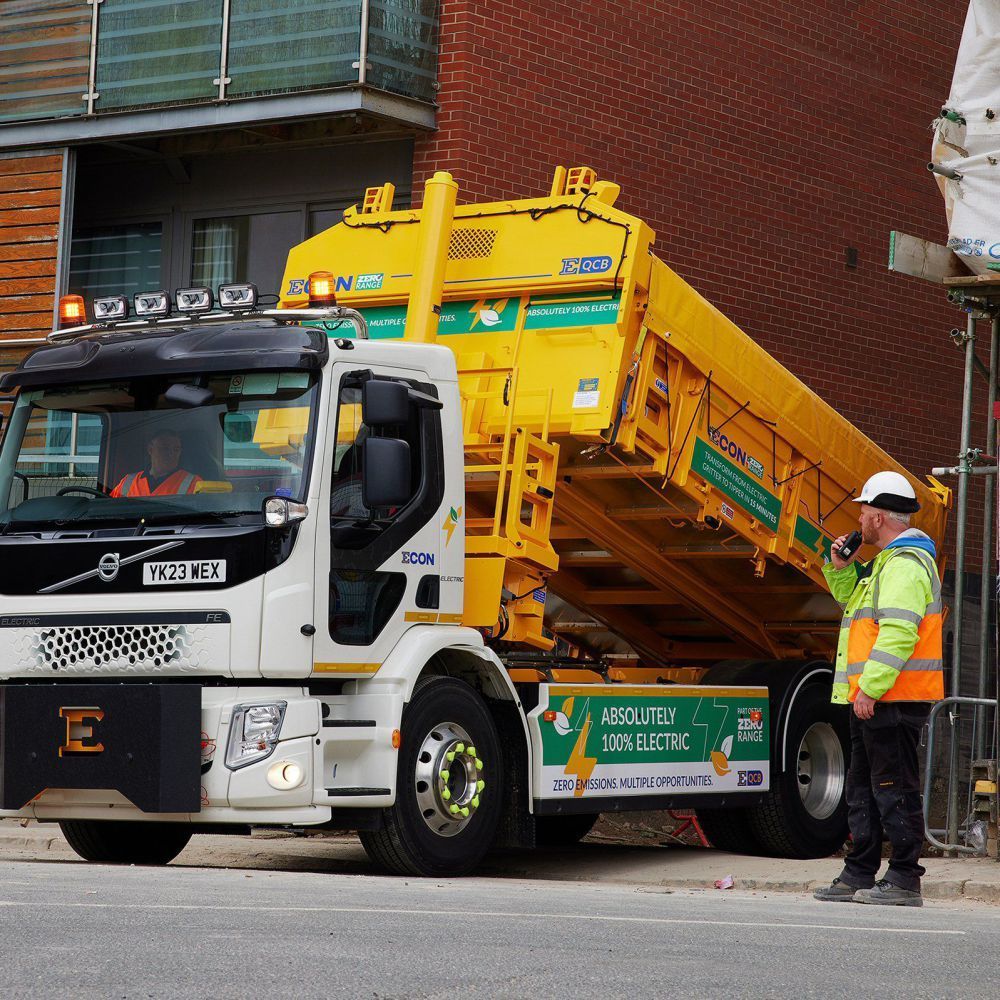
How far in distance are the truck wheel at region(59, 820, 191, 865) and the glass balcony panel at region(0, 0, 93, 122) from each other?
7.49 metres

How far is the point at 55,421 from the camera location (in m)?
9.80

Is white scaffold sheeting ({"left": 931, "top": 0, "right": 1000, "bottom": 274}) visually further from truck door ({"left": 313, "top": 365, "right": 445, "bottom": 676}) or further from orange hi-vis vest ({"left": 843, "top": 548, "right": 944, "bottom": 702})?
truck door ({"left": 313, "top": 365, "right": 445, "bottom": 676})

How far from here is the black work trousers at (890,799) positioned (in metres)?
9.09

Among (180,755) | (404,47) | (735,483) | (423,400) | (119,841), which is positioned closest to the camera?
(180,755)

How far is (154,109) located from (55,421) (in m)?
6.33

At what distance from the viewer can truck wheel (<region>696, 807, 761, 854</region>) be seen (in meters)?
12.2

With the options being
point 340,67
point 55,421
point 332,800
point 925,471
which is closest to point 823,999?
point 332,800

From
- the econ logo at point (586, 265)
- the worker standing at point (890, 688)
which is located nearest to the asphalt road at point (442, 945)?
the worker standing at point (890, 688)

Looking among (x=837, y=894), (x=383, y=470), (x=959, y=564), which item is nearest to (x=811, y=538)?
(x=959, y=564)

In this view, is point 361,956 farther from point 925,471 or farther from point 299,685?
point 925,471

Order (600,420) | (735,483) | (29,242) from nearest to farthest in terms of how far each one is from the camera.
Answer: (600,420)
(735,483)
(29,242)

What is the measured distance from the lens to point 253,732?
898cm

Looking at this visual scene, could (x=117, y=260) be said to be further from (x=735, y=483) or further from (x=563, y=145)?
(x=735, y=483)

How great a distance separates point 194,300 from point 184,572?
1.71m
